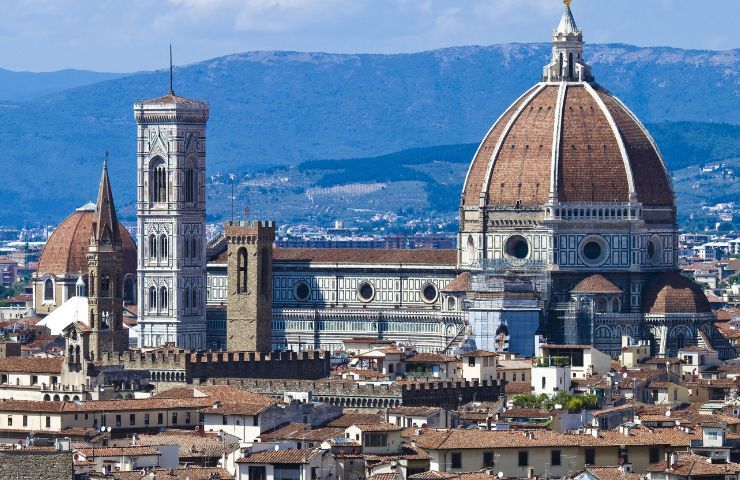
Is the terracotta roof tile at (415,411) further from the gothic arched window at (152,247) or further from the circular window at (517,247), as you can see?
the gothic arched window at (152,247)

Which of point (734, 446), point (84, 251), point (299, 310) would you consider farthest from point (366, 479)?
point (84, 251)

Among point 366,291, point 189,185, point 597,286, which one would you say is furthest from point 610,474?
point 189,185

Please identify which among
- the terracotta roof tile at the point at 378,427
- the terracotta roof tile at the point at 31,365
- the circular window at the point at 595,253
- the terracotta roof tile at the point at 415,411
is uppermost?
the circular window at the point at 595,253

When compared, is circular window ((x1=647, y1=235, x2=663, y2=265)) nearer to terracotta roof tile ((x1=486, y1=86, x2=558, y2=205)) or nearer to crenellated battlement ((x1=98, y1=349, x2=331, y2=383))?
terracotta roof tile ((x1=486, y1=86, x2=558, y2=205))

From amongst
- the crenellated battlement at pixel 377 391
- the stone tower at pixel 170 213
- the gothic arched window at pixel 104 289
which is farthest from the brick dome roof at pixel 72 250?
the crenellated battlement at pixel 377 391

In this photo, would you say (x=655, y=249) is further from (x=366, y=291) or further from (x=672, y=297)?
(x=366, y=291)

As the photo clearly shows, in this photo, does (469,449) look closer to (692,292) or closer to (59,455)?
(59,455)

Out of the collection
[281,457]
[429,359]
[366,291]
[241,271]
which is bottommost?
[281,457]
